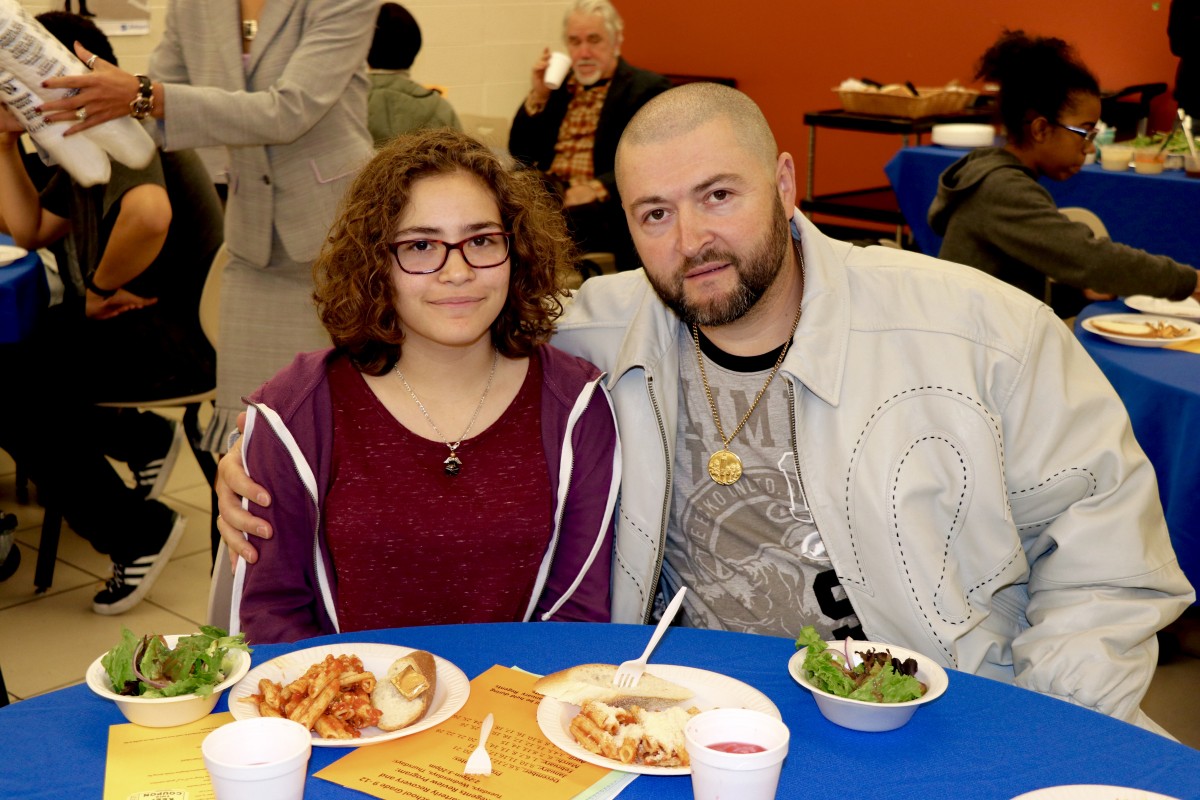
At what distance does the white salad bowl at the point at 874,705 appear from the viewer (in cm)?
119

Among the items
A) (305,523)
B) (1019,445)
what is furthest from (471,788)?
(1019,445)

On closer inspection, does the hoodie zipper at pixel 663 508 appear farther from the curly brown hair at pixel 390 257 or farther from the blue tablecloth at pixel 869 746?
the blue tablecloth at pixel 869 746

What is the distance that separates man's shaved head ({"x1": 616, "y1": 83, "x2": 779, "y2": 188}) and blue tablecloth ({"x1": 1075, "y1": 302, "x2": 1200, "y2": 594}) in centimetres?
129

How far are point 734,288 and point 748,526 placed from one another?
1.17 ft

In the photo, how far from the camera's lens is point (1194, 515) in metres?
2.63

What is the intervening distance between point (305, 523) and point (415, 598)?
0.64 ft

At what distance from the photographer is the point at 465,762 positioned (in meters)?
1.18

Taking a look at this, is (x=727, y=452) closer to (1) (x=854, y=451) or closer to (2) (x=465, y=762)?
(1) (x=854, y=451)

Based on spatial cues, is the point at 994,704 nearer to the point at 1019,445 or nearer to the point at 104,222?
the point at 1019,445

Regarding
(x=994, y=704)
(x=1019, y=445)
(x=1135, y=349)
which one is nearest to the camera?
(x=994, y=704)

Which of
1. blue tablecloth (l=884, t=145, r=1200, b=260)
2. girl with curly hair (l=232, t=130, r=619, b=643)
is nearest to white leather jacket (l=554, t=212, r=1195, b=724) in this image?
girl with curly hair (l=232, t=130, r=619, b=643)

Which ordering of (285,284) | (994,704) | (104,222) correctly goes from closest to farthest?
1. (994,704)
2. (285,284)
3. (104,222)

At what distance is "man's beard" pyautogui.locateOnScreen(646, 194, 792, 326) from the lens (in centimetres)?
176

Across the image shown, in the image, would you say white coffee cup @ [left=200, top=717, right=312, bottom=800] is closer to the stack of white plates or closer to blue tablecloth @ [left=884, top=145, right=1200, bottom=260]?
blue tablecloth @ [left=884, top=145, right=1200, bottom=260]
